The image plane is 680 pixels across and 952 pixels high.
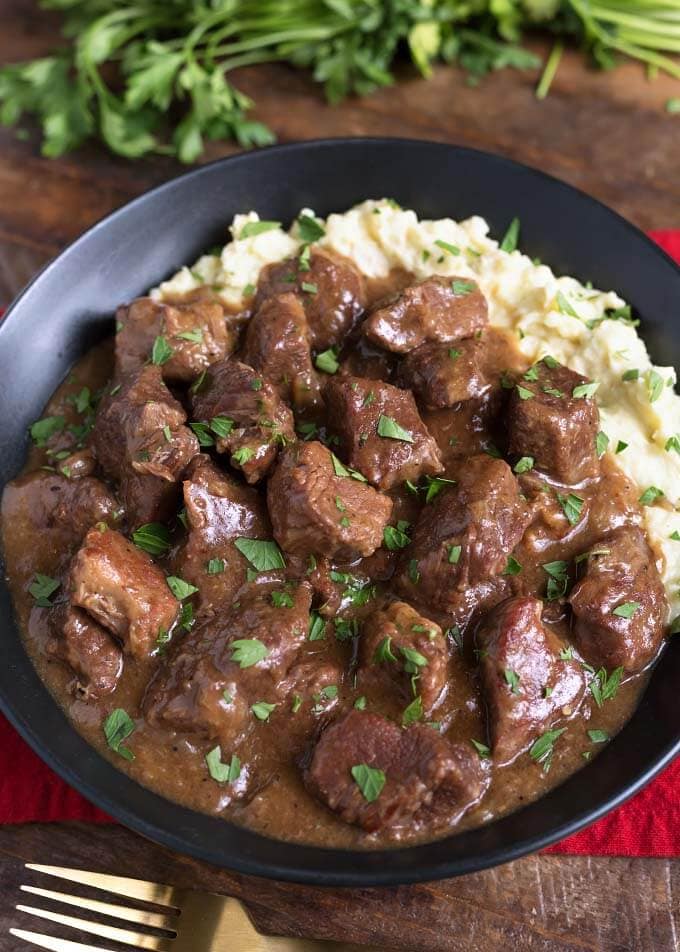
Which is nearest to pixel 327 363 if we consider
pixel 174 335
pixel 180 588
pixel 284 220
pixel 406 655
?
pixel 174 335

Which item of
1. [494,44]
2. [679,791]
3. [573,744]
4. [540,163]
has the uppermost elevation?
[494,44]

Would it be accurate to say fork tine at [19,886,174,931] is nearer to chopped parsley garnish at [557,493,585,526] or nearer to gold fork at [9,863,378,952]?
gold fork at [9,863,378,952]

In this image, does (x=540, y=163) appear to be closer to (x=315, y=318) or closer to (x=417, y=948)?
(x=315, y=318)

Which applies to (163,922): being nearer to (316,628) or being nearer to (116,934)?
(116,934)

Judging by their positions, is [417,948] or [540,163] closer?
[417,948]

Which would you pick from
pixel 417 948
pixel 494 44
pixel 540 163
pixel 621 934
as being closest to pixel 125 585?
pixel 417 948

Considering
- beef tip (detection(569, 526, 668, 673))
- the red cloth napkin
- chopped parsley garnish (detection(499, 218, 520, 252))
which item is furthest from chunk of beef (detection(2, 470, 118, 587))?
chopped parsley garnish (detection(499, 218, 520, 252))

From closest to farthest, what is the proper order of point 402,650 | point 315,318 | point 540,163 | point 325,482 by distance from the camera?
point 402,650 < point 325,482 < point 315,318 < point 540,163
